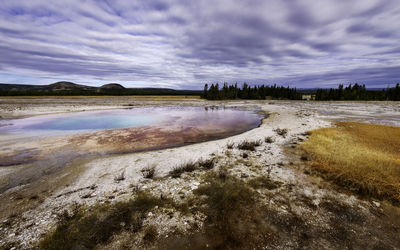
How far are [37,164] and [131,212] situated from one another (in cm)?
756

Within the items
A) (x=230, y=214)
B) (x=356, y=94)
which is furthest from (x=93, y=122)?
(x=356, y=94)

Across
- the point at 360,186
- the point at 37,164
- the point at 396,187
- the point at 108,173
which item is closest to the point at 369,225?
the point at 360,186

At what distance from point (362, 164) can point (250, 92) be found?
104 metres

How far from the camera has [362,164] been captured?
7.08 metres

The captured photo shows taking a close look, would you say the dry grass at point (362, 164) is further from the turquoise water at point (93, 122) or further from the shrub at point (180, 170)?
the turquoise water at point (93, 122)

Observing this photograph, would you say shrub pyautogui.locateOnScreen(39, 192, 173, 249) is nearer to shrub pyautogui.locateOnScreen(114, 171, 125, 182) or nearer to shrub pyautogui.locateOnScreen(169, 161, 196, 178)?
shrub pyautogui.locateOnScreen(114, 171, 125, 182)

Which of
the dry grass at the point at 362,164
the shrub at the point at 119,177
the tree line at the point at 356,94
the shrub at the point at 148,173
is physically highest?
the tree line at the point at 356,94

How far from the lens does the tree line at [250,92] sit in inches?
3885

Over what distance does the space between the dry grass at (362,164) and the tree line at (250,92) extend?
8873cm

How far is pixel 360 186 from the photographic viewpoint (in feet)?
18.5

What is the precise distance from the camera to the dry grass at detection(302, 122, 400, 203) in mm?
5518

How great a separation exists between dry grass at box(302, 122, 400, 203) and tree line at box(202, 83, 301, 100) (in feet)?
291

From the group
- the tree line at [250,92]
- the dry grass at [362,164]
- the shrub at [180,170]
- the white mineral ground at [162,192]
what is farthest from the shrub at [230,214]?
the tree line at [250,92]

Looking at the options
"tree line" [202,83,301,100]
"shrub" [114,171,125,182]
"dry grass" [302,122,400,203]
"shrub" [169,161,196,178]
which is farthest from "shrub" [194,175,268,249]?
"tree line" [202,83,301,100]
